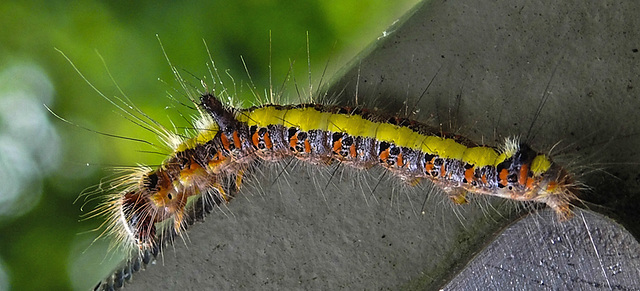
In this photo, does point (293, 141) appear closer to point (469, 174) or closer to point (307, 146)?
point (307, 146)

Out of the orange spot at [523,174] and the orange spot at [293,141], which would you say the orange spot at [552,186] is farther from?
the orange spot at [293,141]

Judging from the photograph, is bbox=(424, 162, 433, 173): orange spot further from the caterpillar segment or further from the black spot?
the black spot

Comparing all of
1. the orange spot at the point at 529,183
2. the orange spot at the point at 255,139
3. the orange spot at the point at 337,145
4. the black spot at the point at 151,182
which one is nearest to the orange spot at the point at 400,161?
the orange spot at the point at 337,145

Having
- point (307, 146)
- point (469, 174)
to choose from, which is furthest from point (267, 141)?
point (469, 174)

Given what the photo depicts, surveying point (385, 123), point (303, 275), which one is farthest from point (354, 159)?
point (303, 275)

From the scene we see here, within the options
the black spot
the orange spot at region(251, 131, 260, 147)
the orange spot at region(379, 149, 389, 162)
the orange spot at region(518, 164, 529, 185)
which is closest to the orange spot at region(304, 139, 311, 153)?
the orange spot at region(251, 131, 260, 147)

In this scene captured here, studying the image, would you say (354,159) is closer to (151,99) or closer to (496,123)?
(496,123)
